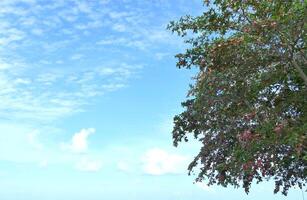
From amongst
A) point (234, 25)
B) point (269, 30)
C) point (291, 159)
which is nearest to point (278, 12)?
point (269, 30)

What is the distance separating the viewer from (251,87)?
21.9 metres

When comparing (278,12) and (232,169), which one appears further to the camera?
(232,169)

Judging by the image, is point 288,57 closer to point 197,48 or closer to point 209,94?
point 209,94

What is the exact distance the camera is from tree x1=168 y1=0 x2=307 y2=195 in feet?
65.1

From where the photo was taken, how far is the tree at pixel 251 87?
65.1 feet

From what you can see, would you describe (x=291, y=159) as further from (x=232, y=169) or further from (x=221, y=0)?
(x=221, y=0)

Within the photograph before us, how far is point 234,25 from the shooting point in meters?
22.9

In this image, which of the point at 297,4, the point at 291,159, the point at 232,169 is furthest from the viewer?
the point at 291,159

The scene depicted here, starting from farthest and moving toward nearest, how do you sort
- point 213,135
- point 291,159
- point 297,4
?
point 213,135
point 291,159
point 297,4

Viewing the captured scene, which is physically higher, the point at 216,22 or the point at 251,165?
the point at 216,22

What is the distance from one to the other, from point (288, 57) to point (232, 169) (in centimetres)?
506

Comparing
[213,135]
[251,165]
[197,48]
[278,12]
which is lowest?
[251,165]

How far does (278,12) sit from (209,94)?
14.2ft

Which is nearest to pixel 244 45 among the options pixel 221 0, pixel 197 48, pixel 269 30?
pixel 269 30
